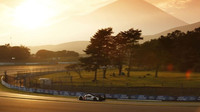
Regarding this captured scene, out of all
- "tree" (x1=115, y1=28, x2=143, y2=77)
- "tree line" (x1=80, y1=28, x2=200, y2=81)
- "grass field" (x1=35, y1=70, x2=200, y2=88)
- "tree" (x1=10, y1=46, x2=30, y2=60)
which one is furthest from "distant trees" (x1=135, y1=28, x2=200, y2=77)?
"tree" (x1=10, y1=46, x2=30, y2=60)

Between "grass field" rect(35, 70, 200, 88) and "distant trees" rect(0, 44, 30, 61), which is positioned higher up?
"distant trees" rect(0, 44, 30, 61)

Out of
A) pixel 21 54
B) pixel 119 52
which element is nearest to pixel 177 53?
pixel 119 52

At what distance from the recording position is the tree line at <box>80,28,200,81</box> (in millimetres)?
63562

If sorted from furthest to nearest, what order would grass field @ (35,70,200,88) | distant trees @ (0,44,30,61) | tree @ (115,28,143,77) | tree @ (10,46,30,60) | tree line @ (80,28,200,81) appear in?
1. tree @ (10,46,30,60)
2. distant trees @ (0,44,30,61)
3. tree @ (115,28,143,77)
4. tree line @ (80,28,200,81)
5. grass field @ (35,70,200,88)

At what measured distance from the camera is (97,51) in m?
63.3

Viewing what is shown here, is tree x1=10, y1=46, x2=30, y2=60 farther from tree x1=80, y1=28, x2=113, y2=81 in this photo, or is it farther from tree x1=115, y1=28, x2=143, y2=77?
tree x1=80, y1=28, x2=113, y2=81

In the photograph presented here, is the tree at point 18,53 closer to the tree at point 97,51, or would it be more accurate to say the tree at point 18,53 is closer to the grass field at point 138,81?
the grass field at point 138,81

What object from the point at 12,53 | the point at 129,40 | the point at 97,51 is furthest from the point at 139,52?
the point at 12,53

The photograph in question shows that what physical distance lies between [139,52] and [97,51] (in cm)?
3715

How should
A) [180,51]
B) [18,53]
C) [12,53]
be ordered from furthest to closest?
[18,53] → [12,53] → [180,51]

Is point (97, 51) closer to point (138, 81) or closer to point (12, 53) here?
point (138, 81)

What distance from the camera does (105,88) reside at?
153 ft

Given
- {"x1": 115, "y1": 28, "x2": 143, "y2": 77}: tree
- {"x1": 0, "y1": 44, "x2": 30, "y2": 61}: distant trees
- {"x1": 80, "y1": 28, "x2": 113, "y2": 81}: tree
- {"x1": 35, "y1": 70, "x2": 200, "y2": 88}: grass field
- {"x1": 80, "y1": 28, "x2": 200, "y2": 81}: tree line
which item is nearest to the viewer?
{"x1": 35, "y1": 70, "x2": 200, "y2": 88}: grass field

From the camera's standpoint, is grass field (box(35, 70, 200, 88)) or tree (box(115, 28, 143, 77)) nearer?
grass field (box(35, 70, 200, 88))
